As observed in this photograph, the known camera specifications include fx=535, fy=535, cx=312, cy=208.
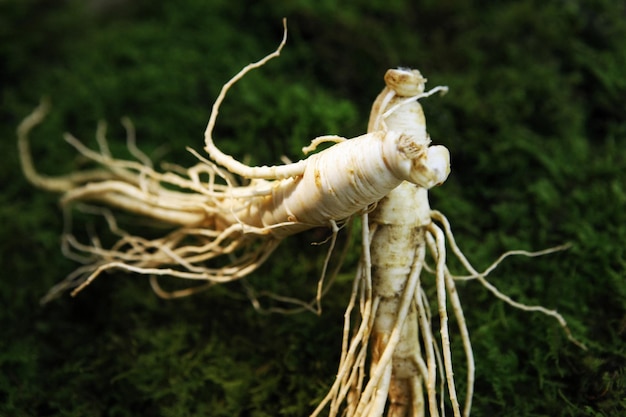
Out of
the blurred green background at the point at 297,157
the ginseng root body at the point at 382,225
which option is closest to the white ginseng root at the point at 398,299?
the ginseng root body at the point at 382,225

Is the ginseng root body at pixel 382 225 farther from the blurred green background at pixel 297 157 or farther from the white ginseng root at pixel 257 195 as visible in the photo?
the blurred green background at pixel 297 157

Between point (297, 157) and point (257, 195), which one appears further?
point (297, 157)

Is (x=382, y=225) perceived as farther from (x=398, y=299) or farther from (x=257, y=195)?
(x=257, y=195)

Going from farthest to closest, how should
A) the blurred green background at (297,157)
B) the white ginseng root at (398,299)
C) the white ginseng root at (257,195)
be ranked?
the blurred green background at (297,157) → the white ginseng root at (398,299) → the white ginseng root at (257,195)

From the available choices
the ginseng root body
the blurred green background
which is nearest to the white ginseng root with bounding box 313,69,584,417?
the ginseng root body

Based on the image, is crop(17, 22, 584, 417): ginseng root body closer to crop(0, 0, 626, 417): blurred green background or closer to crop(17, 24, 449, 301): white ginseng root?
crop(17, 24, 449, 301): white ginseng root

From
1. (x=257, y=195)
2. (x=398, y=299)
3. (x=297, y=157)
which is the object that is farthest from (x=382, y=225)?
(x=297, y=157)

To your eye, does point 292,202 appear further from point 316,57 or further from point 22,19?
point 22,19

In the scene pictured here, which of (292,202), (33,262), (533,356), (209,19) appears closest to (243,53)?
(209,19)
